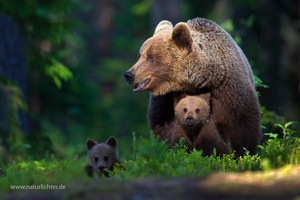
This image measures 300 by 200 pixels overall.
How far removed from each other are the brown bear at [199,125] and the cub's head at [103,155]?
2.74 feet

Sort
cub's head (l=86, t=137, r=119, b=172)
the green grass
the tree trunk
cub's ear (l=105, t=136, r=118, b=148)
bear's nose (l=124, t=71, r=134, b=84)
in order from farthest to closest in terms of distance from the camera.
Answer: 1. the tree trunk
2. cub's ear (l=105, t=136, r=118, b=148)
3. bear's nose (l=124, t=71, r=134, b=84)
4. cub's head (l=86, t=137, r=119, b=172)
5. the green grass

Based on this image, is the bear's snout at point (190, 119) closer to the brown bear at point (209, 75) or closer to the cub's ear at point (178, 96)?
the brown bear at point (209, 75)

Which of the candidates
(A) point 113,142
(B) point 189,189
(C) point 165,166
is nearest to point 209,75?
(A) point 113,142

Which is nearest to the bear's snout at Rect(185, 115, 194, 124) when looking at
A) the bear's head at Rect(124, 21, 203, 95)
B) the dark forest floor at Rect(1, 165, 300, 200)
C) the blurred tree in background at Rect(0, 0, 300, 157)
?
the bear's head at Rect(124, 21, 203, 95)

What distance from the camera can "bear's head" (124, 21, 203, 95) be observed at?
966 centimetres

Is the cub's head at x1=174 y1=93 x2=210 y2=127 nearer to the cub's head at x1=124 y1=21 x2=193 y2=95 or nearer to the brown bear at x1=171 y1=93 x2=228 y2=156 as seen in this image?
the brown bear at x1=171 y1=93 x2=228 y2=156

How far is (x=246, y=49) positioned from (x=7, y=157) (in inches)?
223

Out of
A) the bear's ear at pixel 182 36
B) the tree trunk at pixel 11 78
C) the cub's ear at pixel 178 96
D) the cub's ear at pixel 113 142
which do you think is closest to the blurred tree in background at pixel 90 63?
the tree trunk at pixel 11 78

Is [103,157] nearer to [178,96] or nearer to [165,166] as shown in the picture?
[178,96]

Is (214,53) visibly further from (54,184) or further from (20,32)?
(20,32)

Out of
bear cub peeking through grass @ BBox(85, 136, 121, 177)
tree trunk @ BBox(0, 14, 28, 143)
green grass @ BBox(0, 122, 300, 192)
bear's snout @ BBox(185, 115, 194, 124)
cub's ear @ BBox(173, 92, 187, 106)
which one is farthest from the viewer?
tree trunk @ BBox(0, 14, 28, 143)

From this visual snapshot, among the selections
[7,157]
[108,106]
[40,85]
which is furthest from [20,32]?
[108,106]

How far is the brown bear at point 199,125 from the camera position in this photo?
942 cm

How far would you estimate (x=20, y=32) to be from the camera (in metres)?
14.9
